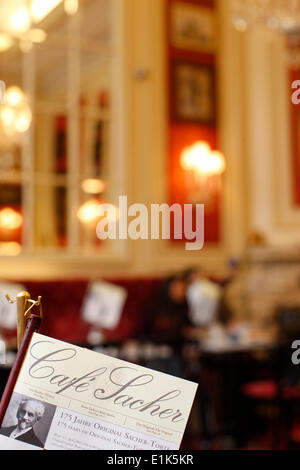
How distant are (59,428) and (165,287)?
5.19 metres

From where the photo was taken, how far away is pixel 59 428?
2.73 ft

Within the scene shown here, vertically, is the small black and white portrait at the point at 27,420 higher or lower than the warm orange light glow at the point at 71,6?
lower

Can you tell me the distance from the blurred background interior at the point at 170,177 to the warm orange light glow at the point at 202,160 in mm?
20

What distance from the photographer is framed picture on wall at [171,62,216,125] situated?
706 centimetres

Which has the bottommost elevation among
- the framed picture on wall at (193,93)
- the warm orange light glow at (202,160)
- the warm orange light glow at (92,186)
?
the warm orange light glow at (92,186)

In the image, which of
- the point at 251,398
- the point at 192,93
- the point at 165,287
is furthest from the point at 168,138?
the point at 251,398

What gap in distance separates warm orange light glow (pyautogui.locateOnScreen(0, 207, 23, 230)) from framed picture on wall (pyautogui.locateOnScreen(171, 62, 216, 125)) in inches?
78.7

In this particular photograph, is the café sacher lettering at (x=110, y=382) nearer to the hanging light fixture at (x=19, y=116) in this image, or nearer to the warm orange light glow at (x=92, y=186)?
the hanging light fixture at (x=19, y=116)

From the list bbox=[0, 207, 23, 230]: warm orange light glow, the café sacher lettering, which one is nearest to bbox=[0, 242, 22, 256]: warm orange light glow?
bbox=[0, 207, 23, 230]: warm orange light glow

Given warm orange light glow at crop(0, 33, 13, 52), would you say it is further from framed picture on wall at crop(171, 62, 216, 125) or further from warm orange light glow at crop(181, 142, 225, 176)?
warm orange light glow at crop(181, 142, 225, 176)

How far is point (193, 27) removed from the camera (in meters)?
7.22

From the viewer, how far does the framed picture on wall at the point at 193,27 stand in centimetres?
710

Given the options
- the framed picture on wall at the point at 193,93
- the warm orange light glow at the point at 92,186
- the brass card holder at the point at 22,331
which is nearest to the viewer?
the brass card holder at the point at 22,331

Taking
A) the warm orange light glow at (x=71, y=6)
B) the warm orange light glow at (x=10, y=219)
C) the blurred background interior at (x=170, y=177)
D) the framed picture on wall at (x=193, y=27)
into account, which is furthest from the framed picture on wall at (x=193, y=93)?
the warm orange light glow at (x=71, y=6)
